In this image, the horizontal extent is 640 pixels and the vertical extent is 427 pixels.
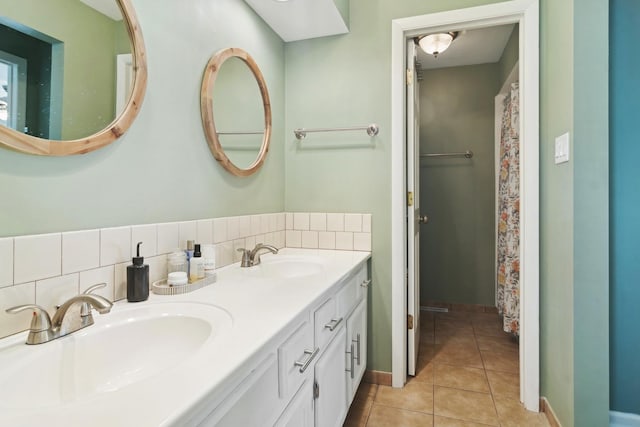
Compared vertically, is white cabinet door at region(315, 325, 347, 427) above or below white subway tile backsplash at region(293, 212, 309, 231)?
below

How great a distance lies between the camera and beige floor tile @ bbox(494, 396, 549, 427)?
172 cm

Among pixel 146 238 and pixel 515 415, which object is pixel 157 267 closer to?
pixel 146 238

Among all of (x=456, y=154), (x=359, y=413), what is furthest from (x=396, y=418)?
(x=456, y=154)

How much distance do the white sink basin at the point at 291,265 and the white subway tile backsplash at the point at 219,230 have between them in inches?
10.0

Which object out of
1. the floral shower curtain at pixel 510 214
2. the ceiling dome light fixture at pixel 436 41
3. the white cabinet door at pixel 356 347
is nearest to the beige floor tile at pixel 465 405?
the white cabinet door at pixel 356 347

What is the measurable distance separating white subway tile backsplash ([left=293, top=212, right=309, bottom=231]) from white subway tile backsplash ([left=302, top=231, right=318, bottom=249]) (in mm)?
38

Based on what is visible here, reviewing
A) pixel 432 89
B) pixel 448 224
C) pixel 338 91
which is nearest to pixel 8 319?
pixel 338 91

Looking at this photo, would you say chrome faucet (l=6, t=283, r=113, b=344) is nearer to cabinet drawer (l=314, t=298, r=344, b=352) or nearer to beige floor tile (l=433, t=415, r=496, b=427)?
cabinet drawer (l=314, t=298, r=344, b=352)

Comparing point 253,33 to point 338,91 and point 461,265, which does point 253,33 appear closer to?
point 338,91

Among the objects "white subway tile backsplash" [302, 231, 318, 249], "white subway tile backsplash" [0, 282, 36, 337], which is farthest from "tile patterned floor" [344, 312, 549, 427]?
"white subway tile backsplash" [0, 282, 36, 337]

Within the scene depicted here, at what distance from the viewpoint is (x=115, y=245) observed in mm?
1064

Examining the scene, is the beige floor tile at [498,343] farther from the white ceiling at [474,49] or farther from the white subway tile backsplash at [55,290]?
the white subway tile backsplash at [55,290]

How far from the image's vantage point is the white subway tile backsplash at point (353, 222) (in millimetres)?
2092

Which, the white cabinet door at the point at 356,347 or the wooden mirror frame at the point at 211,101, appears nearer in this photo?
the wooden mirror frame at the point at 211,101
